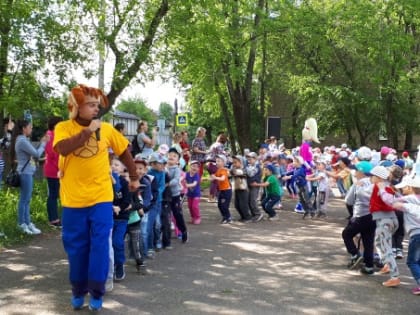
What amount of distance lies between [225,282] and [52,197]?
450 cm

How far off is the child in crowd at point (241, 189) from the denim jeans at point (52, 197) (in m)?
3.78

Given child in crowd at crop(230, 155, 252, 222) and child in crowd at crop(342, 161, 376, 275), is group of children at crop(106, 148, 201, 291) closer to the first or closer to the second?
child in crowd at crop(230, 155, 252, 222)

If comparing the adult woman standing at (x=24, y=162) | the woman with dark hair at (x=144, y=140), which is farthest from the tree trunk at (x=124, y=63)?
the adult woman standing at (x=24, y=162)

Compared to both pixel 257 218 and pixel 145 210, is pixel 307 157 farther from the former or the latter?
pixel 145 210

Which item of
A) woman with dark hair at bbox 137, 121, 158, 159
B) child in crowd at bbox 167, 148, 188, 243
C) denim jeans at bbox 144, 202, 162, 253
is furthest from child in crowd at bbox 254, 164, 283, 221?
denim jeans at bbox 144, 202, 162, 253

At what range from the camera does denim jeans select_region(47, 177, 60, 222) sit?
9.69m

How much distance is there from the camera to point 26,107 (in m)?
11.5

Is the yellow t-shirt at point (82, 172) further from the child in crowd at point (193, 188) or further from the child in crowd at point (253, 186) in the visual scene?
the child in crowd at point (253, 186)

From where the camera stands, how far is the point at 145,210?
6.99 metres

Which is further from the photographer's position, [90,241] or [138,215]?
[138,215]

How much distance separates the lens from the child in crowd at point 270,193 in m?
12.2

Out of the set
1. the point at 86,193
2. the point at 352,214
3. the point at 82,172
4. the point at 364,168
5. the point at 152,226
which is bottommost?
the point at 152,226

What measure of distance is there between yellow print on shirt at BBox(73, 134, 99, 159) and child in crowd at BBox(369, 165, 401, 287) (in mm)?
3399

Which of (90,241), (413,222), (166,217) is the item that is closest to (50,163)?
(166,217)
